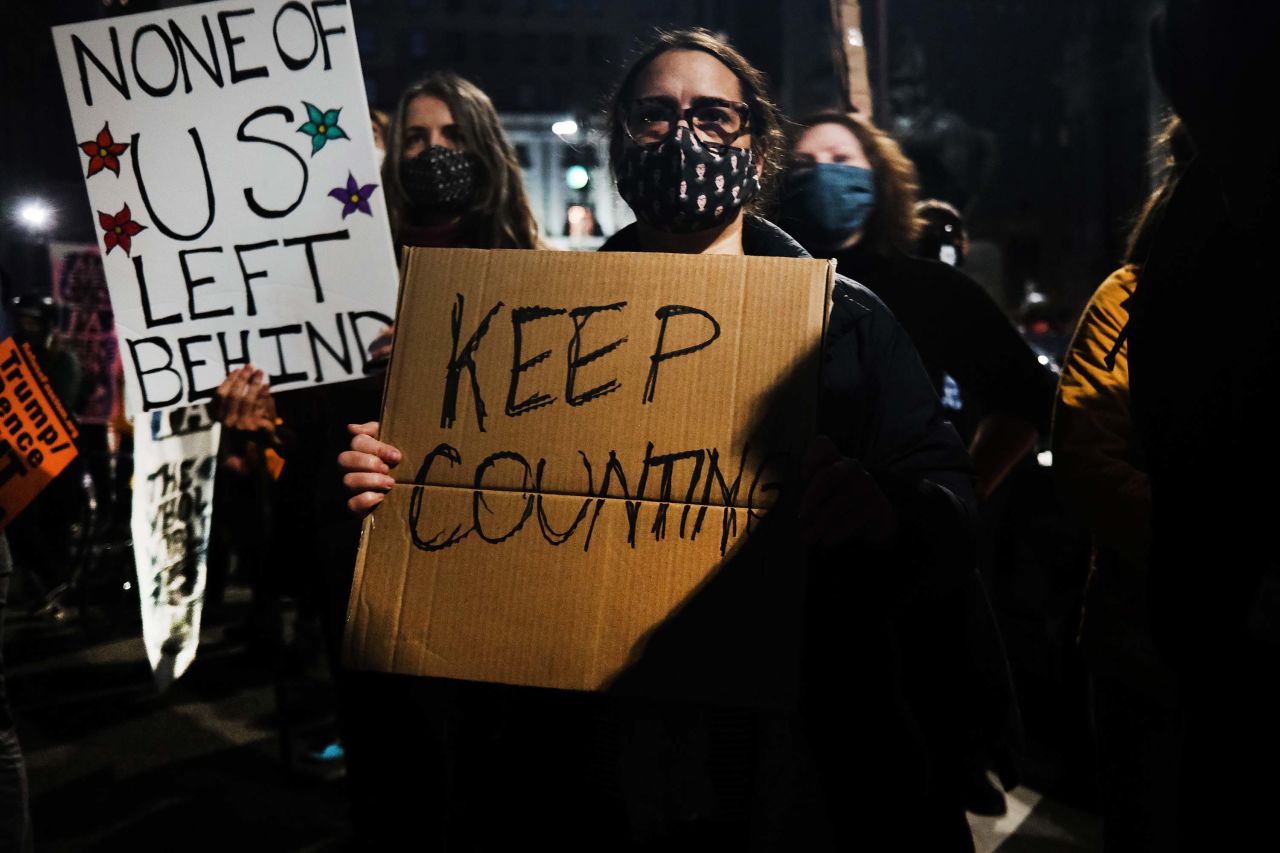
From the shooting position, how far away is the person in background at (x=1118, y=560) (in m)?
2.30

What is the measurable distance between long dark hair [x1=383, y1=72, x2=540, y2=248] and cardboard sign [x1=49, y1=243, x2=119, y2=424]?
164 cm

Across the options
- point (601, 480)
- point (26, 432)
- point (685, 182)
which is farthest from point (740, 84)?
point (26, 432)

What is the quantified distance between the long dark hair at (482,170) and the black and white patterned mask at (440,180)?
0.03m

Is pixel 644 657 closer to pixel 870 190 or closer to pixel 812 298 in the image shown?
pixel 812 298

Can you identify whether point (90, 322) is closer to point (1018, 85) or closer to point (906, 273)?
point (906, 273)

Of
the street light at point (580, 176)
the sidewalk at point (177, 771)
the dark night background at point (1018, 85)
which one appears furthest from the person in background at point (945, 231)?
the dark night background at point (1018, 85)

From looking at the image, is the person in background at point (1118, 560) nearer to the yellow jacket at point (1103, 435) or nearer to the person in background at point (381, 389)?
the yellow jacket at point (1103, 435)

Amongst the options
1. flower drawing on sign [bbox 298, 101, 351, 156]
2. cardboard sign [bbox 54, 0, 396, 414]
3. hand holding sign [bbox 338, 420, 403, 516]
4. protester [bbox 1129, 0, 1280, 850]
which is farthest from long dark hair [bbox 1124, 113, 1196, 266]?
flower drawing on sign [bbox 298, 101, 351, 156]

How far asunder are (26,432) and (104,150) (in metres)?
0.68

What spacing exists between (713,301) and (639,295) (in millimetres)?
105

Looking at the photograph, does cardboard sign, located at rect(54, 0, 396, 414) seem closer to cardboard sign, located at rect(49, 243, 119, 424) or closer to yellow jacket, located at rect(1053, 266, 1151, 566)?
yellow jacket, located at rect(1053, 266, 1151, 566)

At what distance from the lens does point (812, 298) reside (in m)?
1.71

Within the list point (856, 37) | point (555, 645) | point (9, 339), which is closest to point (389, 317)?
point (9, 339)

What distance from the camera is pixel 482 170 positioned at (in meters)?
3.39
